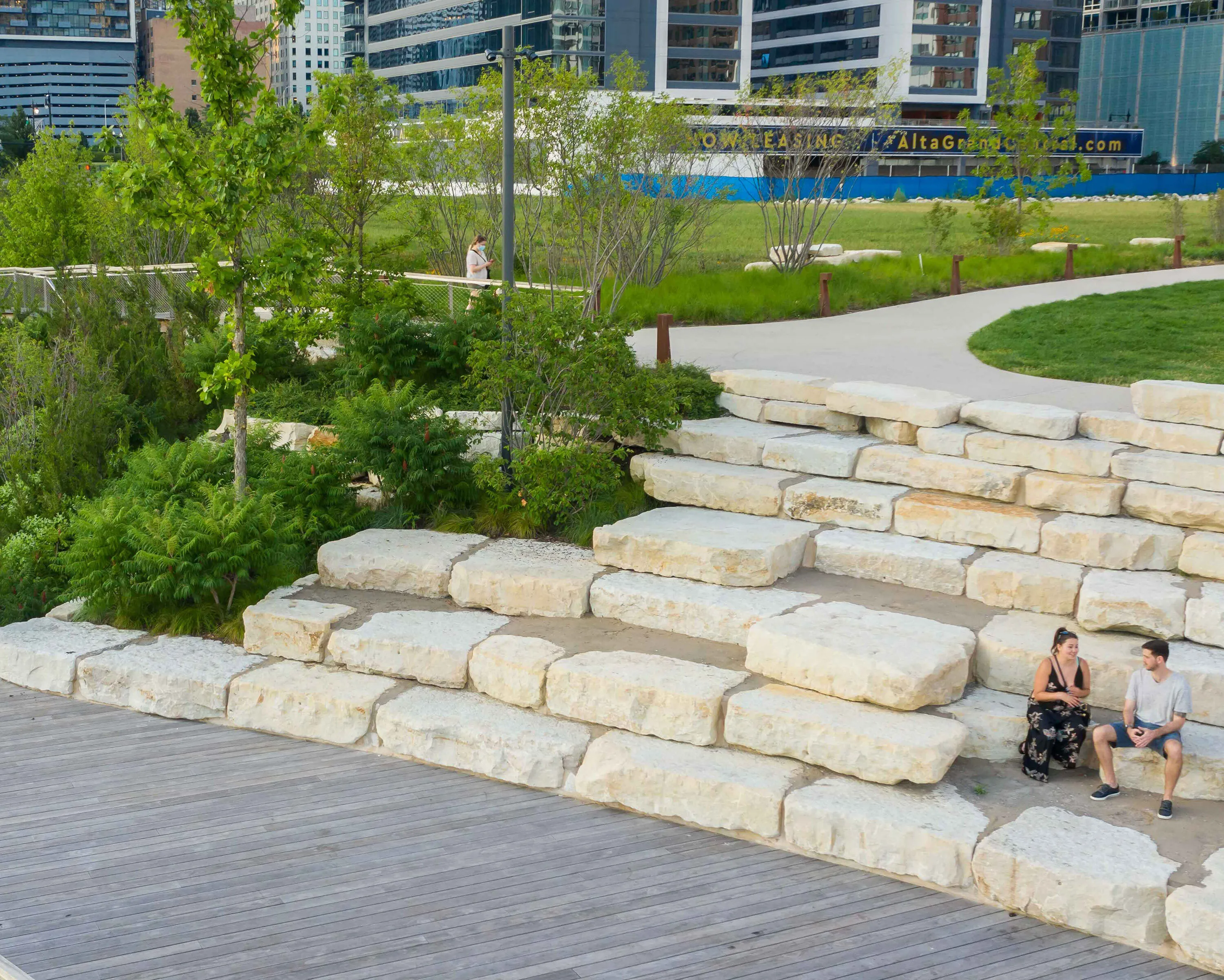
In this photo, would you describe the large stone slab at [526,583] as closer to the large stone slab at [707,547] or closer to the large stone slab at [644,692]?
the large stone slab at [707,547]

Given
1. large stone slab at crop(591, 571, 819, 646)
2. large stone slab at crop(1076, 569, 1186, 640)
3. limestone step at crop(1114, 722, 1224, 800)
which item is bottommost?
limestone step at crop(1114, 722, 1224, 800)

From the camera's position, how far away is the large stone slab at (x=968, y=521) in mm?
8766

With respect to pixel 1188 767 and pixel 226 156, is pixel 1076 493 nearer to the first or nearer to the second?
pixel 1188 767

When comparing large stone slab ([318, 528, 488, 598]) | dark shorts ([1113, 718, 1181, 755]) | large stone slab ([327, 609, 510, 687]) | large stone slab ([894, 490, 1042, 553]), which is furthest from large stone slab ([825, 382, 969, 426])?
dark shorts ([1113, 718, 1181, 755])

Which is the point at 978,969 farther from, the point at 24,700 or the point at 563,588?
the point at 24,700

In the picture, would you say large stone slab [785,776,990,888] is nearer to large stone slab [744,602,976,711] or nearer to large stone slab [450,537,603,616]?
large stone slab [744,602,976,711]

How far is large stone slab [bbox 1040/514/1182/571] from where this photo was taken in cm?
832

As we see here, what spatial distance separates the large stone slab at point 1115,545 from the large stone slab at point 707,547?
1.75 m

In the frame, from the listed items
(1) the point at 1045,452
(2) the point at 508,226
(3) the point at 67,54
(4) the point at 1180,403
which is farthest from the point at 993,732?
(3) the point at 67,54

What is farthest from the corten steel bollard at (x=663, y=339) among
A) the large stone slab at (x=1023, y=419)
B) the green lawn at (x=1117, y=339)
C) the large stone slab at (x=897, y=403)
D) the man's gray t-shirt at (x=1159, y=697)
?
the man's gray t-shirt at (x=1159, y=697)

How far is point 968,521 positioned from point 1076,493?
2.64ft

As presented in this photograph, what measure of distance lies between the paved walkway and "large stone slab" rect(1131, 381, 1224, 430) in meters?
1.61

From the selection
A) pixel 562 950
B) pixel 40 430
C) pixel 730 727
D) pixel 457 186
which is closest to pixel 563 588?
pixel 730 727

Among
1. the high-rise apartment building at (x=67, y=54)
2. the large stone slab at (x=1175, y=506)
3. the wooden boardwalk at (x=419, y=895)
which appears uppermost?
the high-rise apartment building at (x=67, y=54)
